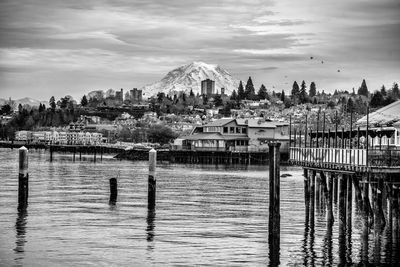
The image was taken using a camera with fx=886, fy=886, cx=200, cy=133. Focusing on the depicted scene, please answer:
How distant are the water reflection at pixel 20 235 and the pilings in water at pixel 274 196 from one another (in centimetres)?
1191

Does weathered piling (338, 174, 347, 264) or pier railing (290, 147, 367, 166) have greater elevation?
pier railing (290, 147, 367, 166)

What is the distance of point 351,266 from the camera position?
134 ft

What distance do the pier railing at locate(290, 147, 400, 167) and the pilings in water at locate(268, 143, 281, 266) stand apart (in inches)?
241

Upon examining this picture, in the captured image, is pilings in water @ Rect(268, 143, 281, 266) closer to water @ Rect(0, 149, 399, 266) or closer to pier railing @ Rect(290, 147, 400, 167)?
water @ Rect(0, 149, 399, 266)

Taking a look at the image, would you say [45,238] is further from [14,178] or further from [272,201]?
[14,178]

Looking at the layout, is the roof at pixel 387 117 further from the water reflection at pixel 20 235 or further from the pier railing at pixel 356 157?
the water reflection at pixel 20 235

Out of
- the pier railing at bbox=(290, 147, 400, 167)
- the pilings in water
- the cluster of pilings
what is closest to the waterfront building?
the pier railing at bbox=(290, 147, 400, 167)

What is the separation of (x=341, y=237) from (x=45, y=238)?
1634cm

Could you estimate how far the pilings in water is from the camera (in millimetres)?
43594

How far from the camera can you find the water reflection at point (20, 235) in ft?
137

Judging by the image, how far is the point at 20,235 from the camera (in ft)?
157

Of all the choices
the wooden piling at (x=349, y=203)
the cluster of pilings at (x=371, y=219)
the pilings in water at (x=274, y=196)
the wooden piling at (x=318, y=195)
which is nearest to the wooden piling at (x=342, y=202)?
the cluster of pilings at (x=371, y=219)

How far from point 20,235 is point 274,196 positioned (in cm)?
1413

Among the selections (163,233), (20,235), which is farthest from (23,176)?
(163,233)
